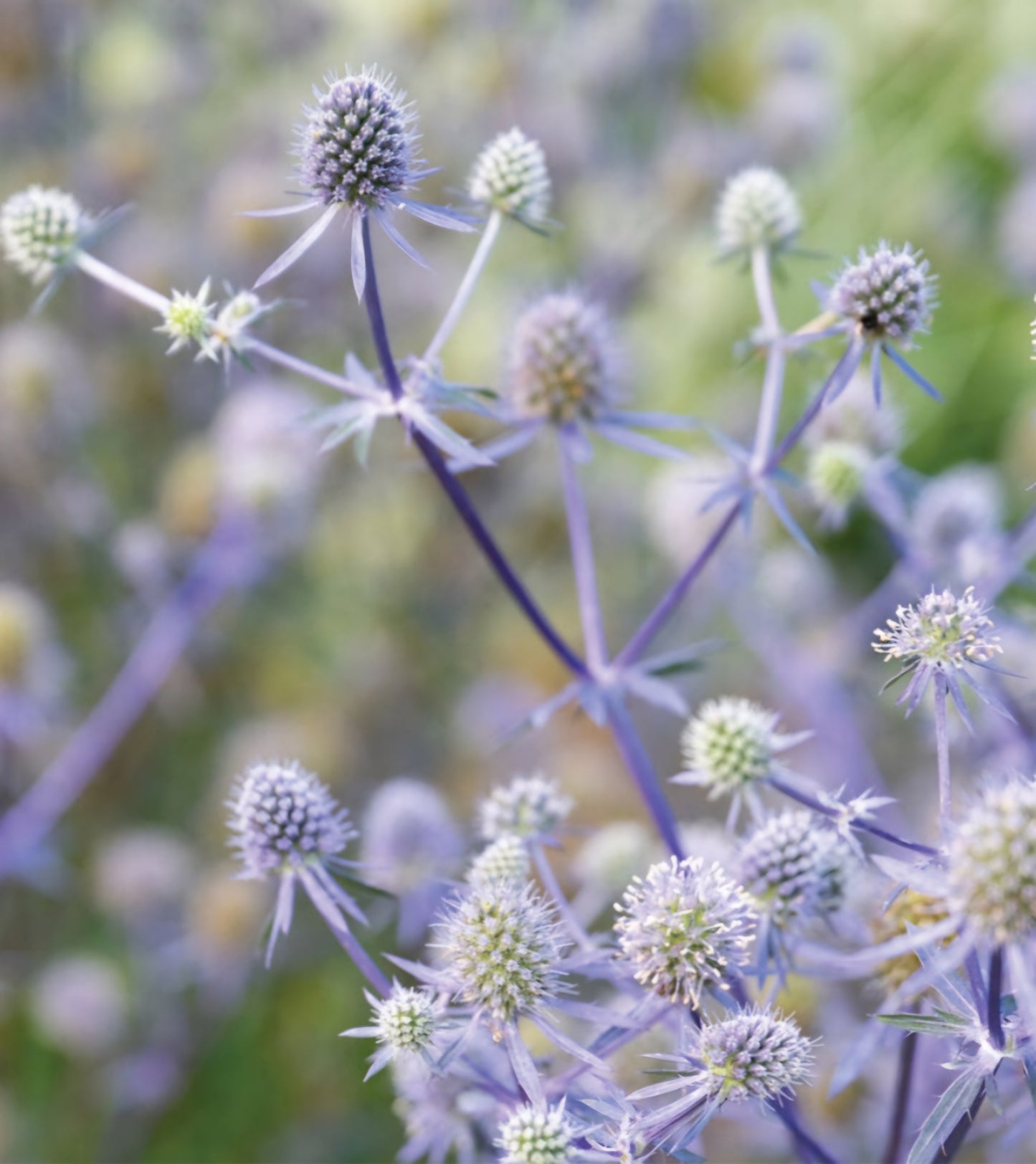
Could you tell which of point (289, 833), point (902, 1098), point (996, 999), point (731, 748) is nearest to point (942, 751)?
point (996, 999)

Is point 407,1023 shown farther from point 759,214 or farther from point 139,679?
point 139,679

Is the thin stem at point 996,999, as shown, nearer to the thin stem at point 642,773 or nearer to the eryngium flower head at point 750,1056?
the eryngium flower head at point 750,1056

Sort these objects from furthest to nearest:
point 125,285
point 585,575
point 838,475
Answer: point 838,475 → point 585,575 → point 125,285

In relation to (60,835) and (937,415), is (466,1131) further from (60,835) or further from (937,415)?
(937,415)

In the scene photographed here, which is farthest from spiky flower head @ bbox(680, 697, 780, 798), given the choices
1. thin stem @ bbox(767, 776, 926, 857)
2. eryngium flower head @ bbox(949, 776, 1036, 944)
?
eryngium flower head @ bbox(949, 776, 1036, 944)

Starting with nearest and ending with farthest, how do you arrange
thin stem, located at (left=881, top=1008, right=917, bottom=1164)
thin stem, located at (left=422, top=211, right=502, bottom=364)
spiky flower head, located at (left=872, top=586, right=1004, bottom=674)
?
spiky flower head, located at (left=872, top=586, right=1004, bottom=674)
thin stem, located at (left=881, top=1008, right=917, bottom=1164)
thin stem, located at (left=422, top=211, right=502, bottom=364)

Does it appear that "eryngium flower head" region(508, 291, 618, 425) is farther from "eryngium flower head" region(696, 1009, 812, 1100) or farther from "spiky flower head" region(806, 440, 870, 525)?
"eryngium flower head" region(696, 1009, 812, 1100)

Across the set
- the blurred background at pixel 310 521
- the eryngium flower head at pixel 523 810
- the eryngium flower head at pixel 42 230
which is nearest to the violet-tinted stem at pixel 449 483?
the eryngium flower head at pixel 523 810

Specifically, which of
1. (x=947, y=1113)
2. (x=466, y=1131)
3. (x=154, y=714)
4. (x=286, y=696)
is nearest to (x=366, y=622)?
(x=286, y=696)
